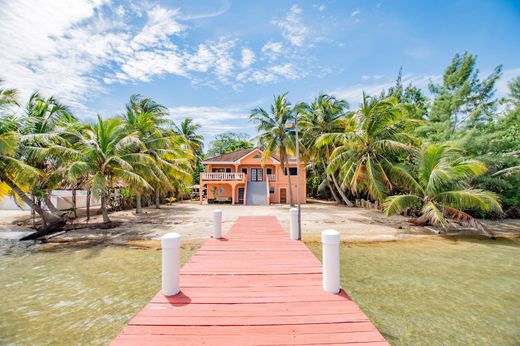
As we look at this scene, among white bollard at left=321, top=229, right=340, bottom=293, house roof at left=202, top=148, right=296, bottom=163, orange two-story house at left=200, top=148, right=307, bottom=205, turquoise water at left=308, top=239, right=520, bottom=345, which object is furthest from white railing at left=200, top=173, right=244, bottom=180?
white bollard at left=321, top=229, right=340, bottom=293

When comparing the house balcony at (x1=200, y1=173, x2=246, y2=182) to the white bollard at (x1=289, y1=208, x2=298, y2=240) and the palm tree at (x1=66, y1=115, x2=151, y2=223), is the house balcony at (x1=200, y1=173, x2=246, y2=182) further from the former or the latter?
the white bollard at (x1=289, y1=208, x2=298, y2=240)

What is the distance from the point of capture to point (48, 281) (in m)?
5.55

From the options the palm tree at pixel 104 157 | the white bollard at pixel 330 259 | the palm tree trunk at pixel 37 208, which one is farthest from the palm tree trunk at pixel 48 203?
the white bollard at pixel 330 259

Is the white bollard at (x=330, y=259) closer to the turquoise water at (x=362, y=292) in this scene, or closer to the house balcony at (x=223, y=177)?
the turquoise water at (x=362, y=292)

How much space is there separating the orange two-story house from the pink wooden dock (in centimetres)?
1834

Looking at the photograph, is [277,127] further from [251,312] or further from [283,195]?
[251,312]

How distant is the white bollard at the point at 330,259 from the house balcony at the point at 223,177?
19.6 m

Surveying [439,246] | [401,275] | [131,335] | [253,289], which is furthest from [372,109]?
[131,335]

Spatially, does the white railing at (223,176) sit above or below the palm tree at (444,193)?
above

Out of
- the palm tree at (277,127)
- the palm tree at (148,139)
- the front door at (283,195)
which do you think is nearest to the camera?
the palm tree at (148,139)

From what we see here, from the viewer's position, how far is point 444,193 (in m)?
10.4

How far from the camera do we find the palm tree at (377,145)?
13733 millimetres

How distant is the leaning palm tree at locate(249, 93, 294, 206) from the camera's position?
20.4m

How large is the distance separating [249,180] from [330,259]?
21721 mm
